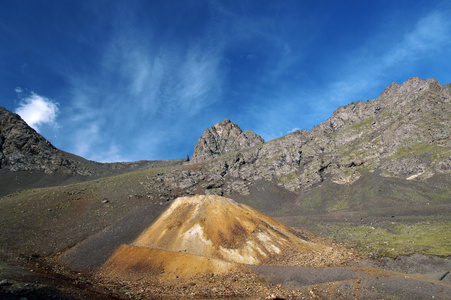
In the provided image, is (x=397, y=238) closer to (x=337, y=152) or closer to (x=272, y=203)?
(x=272, y=203)

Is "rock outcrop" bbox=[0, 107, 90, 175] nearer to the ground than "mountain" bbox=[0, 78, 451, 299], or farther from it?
farther from it

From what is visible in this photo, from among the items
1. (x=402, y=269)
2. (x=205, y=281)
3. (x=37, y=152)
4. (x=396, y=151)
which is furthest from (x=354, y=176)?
(x=37, y=152)

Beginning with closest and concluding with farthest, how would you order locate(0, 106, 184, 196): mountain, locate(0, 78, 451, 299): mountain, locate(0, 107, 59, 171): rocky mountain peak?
locate(0, 78, 451, 299): mountain, locate(0, 106, 184, 196): mountain, locate(0, 107, 59, 171): rocky mountain peak

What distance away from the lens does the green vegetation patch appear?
3762 centimetres

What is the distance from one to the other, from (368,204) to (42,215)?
95887 millimetres

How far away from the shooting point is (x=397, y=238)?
156 ft

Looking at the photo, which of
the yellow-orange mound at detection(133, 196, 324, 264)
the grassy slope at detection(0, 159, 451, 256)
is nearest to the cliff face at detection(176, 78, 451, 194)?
the grassy slope at detection(0, 159, 451, 256)

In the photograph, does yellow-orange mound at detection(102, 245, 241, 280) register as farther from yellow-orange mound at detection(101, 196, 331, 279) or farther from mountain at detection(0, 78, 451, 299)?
mountain at detection(0, 78, 451, 299)

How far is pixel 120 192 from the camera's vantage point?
243ft

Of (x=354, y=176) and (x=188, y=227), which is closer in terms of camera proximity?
(x=188, y=227)

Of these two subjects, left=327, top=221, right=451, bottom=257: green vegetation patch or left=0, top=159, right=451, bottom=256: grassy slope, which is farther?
left=0, top=159, right=451, bottom=256: grassy slope

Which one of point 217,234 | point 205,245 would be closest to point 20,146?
point 217,234

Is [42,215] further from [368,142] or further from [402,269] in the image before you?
[368,142]

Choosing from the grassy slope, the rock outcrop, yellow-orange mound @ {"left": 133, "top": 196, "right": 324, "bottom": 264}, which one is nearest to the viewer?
yellow-orange mound @ {"left": 133, "top": 196, "right": 324, "bottom": 264}
